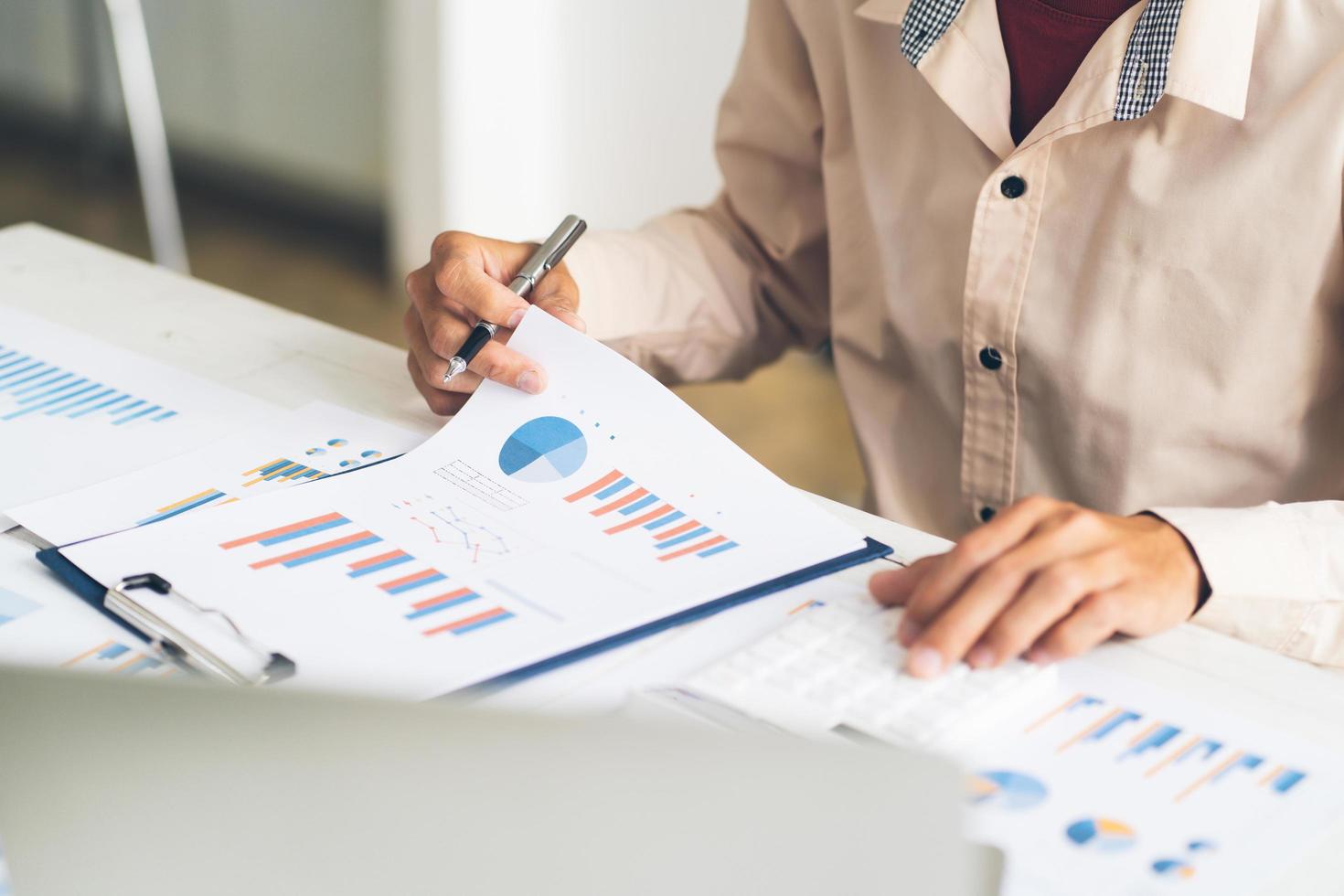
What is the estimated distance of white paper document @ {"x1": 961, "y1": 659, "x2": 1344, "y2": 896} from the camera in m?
0.50

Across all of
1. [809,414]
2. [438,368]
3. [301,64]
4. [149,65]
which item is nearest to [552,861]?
[438,368]

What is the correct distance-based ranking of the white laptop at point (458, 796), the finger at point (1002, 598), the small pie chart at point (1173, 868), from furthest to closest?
the finger at point (1002, 598)
the small pie chart at point (1173, 868)
the white laptop at point (458, 796)

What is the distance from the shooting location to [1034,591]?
1.99ft

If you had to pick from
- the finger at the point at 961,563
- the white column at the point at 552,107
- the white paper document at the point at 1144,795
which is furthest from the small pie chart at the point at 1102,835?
the white column at the point at 552,107

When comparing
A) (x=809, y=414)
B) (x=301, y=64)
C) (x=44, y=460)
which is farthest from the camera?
(x=301, y=64)

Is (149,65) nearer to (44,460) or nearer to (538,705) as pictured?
(44,460)

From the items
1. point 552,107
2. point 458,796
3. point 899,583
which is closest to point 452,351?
point 899,583

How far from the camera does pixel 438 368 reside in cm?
87

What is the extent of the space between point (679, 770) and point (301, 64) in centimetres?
305

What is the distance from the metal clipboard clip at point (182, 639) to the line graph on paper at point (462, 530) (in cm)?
12

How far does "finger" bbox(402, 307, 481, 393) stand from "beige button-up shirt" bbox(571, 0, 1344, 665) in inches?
5.6

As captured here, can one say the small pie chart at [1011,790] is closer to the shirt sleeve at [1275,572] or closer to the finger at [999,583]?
the finger at [999,583]

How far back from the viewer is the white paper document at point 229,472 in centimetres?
73

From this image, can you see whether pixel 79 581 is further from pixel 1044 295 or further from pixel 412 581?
pixel 1044 295
